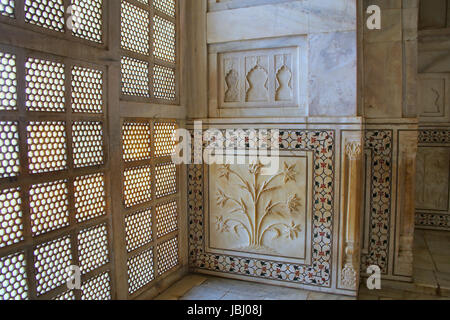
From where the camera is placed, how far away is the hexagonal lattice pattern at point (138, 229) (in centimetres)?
219

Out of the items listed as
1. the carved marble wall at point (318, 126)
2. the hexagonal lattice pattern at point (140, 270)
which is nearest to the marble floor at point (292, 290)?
the carved marble wall at point (318, 126)

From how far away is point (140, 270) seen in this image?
231 centimetres

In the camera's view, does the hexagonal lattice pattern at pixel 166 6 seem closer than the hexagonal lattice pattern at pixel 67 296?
No

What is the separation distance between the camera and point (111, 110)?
6.61 ft

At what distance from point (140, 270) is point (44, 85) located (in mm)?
1245

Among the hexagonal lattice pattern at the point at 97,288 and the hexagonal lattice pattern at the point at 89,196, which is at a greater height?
the hexagonal lattice pattern at the point at 89,196

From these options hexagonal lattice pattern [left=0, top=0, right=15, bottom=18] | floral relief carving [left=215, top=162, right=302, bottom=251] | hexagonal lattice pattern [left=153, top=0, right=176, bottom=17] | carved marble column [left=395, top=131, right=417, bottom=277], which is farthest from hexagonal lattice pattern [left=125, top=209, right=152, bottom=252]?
carved marble column [left=395, top=131, right=417, bottom=277]

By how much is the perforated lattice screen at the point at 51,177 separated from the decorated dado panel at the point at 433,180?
3335mm

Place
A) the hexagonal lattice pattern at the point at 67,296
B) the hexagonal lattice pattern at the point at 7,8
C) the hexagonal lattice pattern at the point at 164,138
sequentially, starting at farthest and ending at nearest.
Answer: the hexagonal lattice pattern at the point at 164,138 < the hexagonal lattice pattern at the point at 67,296 < the hexagonal lattice pattern at the point at 7,8

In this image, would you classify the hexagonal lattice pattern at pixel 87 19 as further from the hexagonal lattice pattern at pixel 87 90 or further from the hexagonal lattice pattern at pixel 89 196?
the hexagonal lattice pattern at pixel 89 196

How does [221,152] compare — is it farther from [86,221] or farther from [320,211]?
[86,221]

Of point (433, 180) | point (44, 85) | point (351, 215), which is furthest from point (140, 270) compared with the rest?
point (433, 180)

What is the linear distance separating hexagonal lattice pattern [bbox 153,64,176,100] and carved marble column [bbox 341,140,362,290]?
4.08 feet
